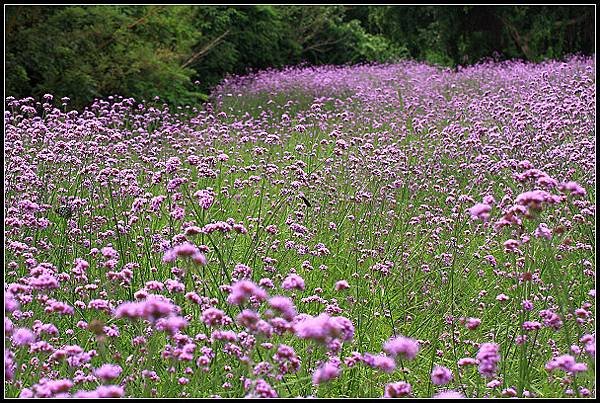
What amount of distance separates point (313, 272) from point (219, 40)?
34.9ft

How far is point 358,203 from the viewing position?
529 cm

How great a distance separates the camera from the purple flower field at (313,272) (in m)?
2.32

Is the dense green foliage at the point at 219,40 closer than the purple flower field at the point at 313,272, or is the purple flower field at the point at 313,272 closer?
the purple flower field at the point at 313,272

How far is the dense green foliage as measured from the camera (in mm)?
8992

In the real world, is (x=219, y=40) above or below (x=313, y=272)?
above

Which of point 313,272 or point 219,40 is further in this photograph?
point 219,40

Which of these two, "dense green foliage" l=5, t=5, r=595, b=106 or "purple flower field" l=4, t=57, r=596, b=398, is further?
"dense green foliage" l=5, t=5, r=595, b=106

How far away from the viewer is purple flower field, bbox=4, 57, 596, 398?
2.32m

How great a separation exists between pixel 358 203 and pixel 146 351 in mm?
2813

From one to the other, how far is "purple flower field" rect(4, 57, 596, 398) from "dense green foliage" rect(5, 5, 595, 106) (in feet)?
8.71

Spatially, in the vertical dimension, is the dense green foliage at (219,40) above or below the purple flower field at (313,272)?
above

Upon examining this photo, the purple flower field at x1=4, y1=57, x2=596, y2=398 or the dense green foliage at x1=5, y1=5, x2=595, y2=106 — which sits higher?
the dense green foliage at x1=5, y1=5, x2=595, y2=106

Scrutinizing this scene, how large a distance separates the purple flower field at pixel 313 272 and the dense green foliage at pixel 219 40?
2654 millimetres

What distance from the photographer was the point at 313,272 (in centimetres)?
403
